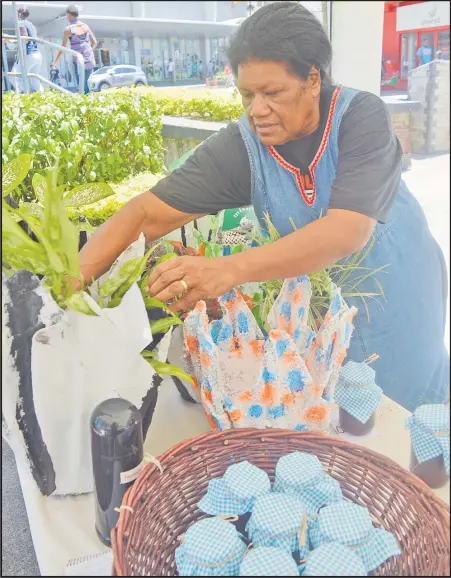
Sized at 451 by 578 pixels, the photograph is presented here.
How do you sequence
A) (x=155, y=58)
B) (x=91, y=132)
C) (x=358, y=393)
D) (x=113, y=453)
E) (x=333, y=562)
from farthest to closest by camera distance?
(x=91, y=132), (x=155, y=58), (x=358, y=393), (x=113, y=453), (x=333, y=562)

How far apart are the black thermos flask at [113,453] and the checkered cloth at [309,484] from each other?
0.79ft

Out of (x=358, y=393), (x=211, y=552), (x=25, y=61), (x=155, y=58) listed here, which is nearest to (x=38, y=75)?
(x=25, y=61)

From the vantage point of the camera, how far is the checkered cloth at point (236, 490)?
2.87 ft

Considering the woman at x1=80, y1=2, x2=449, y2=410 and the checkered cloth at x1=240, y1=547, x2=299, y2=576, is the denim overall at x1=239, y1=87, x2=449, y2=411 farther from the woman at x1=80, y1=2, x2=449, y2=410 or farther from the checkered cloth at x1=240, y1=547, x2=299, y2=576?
the checkered cloth at x1=240, y1=547, x2=299, y2=576

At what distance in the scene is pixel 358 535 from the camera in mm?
799

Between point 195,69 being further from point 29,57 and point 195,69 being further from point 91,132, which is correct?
point 91,132

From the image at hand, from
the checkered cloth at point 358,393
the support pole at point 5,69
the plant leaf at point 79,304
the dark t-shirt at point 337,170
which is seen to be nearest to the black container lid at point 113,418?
the plant leaf at point 79,304

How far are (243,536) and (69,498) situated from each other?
363mm

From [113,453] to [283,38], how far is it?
0.88 metres

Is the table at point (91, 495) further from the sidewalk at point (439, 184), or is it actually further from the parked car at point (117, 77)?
the parked car at point (117, 77)

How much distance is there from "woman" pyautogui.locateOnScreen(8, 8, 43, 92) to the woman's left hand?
745 millimetres

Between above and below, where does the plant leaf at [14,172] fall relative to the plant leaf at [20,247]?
above

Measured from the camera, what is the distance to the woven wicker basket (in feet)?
Answer: 2.57

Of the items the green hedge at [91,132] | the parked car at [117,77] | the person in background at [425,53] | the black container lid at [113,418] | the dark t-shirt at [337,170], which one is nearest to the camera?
the black container lid at [113,418]
